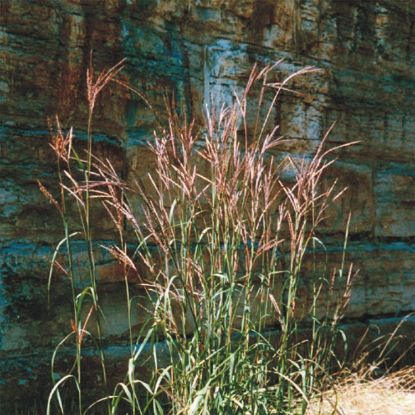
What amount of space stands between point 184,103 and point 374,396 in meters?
1.51

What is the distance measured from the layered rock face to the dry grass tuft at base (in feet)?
1.38

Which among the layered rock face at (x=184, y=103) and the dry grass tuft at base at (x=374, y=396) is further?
the dry grass tuft at base at (x=374, y=396)

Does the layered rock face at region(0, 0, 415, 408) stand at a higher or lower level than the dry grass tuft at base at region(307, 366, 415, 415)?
higher

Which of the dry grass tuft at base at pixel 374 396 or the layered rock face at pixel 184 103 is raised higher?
the layered rock face at pixel 184 103

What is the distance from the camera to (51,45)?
2.77 metres

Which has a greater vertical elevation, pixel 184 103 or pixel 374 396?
pixel 184 103

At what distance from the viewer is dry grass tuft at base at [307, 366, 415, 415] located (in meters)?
2.94

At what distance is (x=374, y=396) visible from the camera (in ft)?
10.3

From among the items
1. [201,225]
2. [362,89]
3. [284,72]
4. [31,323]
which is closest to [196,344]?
[31,323]

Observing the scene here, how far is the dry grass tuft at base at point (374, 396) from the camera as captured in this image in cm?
294

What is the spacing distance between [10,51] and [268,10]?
4.12ft

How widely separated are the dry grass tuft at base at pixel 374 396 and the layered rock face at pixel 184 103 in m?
0.42

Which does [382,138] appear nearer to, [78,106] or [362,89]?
[362,89]

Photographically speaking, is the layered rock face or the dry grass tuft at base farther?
the dry grass tuft at base
